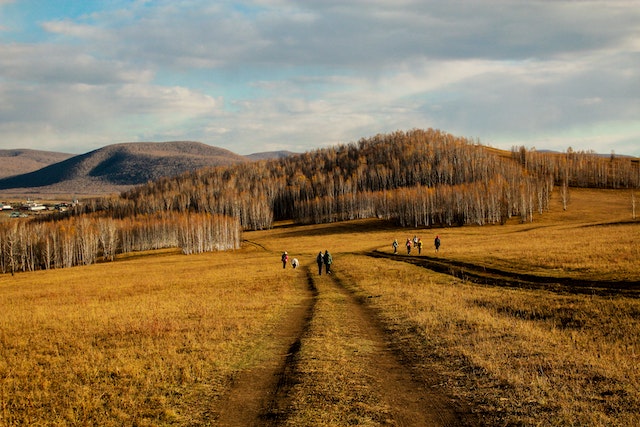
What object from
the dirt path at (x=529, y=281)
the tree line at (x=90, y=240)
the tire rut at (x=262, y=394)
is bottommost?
the tree line at (x=90, y=240)

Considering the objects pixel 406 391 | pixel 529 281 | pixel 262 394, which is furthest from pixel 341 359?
pixel 529 281

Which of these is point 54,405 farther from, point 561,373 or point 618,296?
point 618,296

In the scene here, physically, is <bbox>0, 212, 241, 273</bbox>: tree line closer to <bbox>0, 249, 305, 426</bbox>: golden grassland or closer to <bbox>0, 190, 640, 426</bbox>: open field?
<bbox>0, 249, 305, 426</bbox>: golden grassland

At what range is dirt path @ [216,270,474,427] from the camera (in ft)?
36.4

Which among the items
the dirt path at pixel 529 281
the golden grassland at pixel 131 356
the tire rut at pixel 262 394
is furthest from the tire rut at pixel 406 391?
the dirt path at pixel 529 281

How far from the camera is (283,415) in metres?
11.3

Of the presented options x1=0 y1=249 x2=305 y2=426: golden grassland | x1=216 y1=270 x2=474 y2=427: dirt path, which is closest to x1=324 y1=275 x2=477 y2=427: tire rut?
x1=216 y1=270 x2=474 y2=427: dirt path

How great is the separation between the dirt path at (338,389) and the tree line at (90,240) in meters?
115

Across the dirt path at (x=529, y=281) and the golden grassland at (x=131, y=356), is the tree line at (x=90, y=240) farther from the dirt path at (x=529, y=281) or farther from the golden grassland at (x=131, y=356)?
the golden grassland at (x=131, y=356)

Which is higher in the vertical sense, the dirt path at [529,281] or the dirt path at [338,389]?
the dirt path at [338,389]

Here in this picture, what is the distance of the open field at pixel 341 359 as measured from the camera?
455 inches

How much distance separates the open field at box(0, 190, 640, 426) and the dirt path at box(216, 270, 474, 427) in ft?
0.19

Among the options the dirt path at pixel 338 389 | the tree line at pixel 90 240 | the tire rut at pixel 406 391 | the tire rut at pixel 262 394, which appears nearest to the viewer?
the tire rut at pixel 406 391

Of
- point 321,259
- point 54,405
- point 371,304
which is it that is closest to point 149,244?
point 321,259
